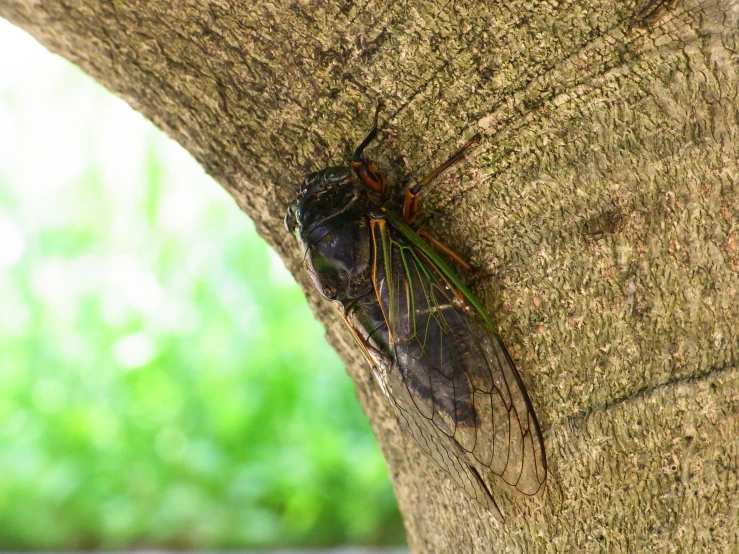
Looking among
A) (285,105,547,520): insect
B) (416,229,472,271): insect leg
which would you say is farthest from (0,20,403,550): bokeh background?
(416,229,472,271): insect leg

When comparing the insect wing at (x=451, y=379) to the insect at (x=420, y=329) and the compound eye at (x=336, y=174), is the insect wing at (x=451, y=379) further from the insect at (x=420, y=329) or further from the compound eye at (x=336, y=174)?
the compound eye at (x=336, y=174)

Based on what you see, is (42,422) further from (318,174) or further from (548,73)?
(548,73)

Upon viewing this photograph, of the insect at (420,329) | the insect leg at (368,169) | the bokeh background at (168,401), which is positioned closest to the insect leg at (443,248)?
the insect at (420,329)

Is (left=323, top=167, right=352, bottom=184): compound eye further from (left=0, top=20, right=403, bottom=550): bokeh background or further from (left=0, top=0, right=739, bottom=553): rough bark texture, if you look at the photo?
Result: (left=0, top=20, right=403, bottom=550): bokeh background

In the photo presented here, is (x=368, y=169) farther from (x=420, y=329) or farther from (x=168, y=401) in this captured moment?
(x=168, y=401)

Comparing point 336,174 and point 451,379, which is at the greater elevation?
point 336,174

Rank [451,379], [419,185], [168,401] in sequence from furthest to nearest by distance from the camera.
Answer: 1. [168,401]
2. [451,379]
3. [419,185]

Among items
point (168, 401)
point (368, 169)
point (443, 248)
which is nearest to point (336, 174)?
point (368, 169)
